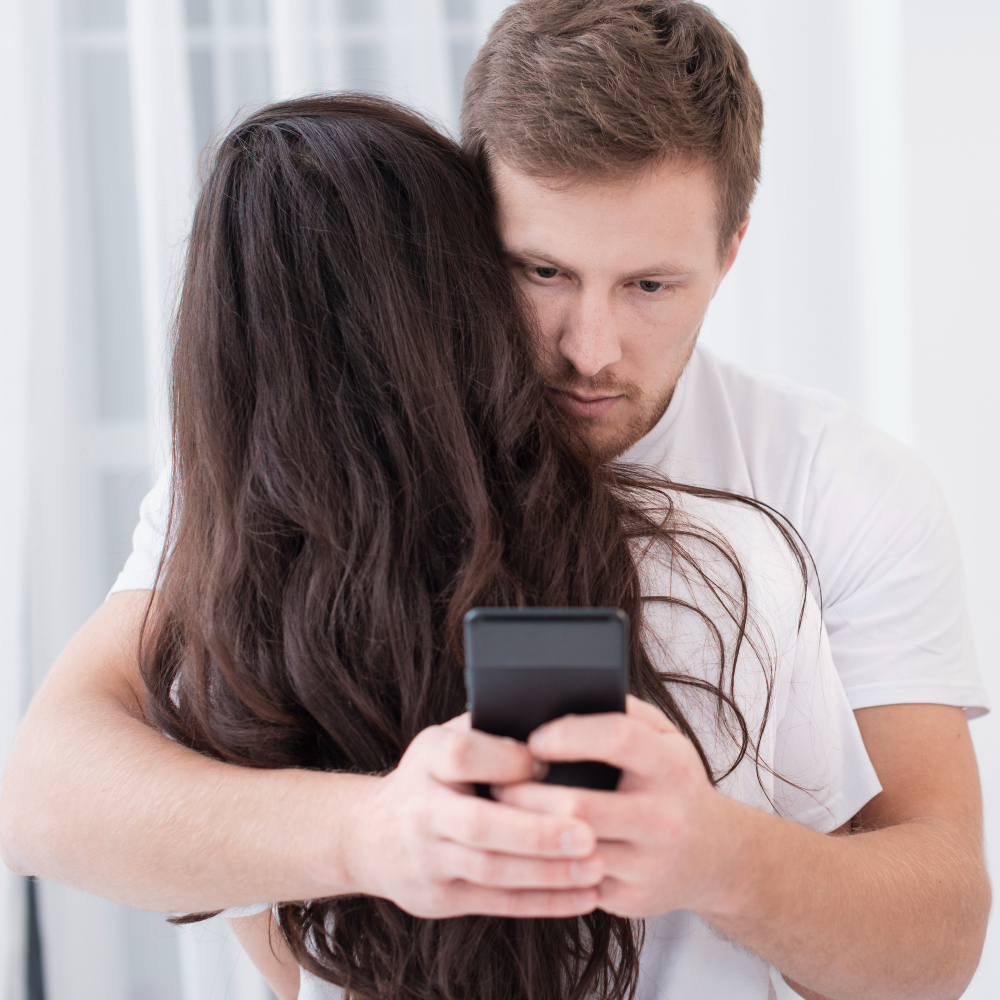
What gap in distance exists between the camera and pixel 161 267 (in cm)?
173

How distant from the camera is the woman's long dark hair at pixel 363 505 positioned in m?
0.70

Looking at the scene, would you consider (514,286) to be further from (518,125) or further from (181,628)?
(181,628)

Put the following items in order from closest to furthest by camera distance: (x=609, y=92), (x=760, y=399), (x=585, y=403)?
(x=609, y=92) → (x=585, y=403) → (x=760, y=399)

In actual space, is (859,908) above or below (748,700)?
below

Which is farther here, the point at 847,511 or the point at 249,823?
the point at 847,511

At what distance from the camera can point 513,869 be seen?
0.52 metres

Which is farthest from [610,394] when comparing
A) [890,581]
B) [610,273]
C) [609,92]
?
[890,581]

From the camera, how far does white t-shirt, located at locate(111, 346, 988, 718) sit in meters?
1.12

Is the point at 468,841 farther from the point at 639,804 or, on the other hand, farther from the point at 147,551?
the point at 147,551

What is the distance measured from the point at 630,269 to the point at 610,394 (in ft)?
0.55

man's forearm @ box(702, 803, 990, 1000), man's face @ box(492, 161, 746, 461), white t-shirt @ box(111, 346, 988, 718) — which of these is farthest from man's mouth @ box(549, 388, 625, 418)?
man's forearm @ box(702, 803, 990, 1000)

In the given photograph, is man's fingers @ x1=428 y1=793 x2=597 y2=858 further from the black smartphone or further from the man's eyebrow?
the man's eyebrow

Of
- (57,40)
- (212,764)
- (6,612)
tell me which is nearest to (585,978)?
(212,764)

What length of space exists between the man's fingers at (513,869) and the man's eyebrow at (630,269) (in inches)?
26.2
